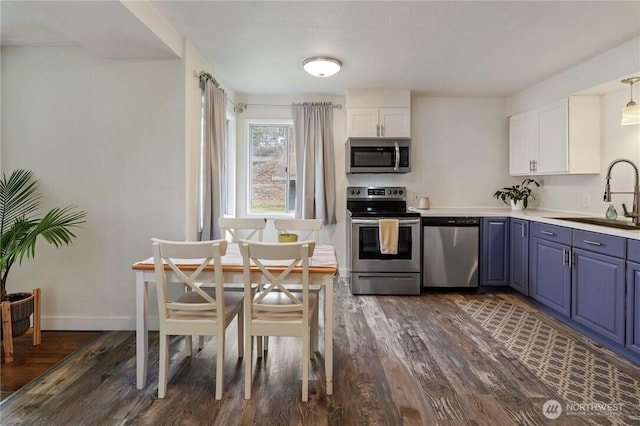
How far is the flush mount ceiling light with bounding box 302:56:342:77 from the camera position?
3.24 m

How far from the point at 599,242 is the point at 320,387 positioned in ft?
7.74

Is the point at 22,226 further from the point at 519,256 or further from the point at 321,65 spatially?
the point at 519,256

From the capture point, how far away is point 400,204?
4.75 metres

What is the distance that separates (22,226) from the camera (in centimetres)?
266

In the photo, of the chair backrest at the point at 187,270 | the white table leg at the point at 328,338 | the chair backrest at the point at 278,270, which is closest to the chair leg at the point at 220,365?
the chair backrest at the point at 187,270

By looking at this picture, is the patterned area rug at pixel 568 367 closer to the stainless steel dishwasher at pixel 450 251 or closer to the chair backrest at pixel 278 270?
the stainless steel dishwasher at pixel 450 251

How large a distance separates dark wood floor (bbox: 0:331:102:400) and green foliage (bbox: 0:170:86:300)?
1.43 ft

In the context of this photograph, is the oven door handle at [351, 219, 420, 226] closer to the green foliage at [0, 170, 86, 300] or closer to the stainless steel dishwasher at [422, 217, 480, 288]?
the stainless steel dishwasher at [422, 217, 480, 288]

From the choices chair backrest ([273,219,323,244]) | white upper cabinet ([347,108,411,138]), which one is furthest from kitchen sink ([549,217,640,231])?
chair backrest ([273,219,323,244])

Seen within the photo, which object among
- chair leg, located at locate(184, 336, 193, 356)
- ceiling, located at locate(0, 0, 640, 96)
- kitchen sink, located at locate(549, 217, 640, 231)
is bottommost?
chair leg, located at locate(184, 336, 193, 356)

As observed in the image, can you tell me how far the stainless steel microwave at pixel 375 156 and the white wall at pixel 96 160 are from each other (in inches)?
83.9

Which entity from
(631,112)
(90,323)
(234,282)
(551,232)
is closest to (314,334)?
(234,282)

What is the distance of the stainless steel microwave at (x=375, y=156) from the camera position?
175 inches

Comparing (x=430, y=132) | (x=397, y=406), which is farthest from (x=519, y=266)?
(x=397, y=406)
